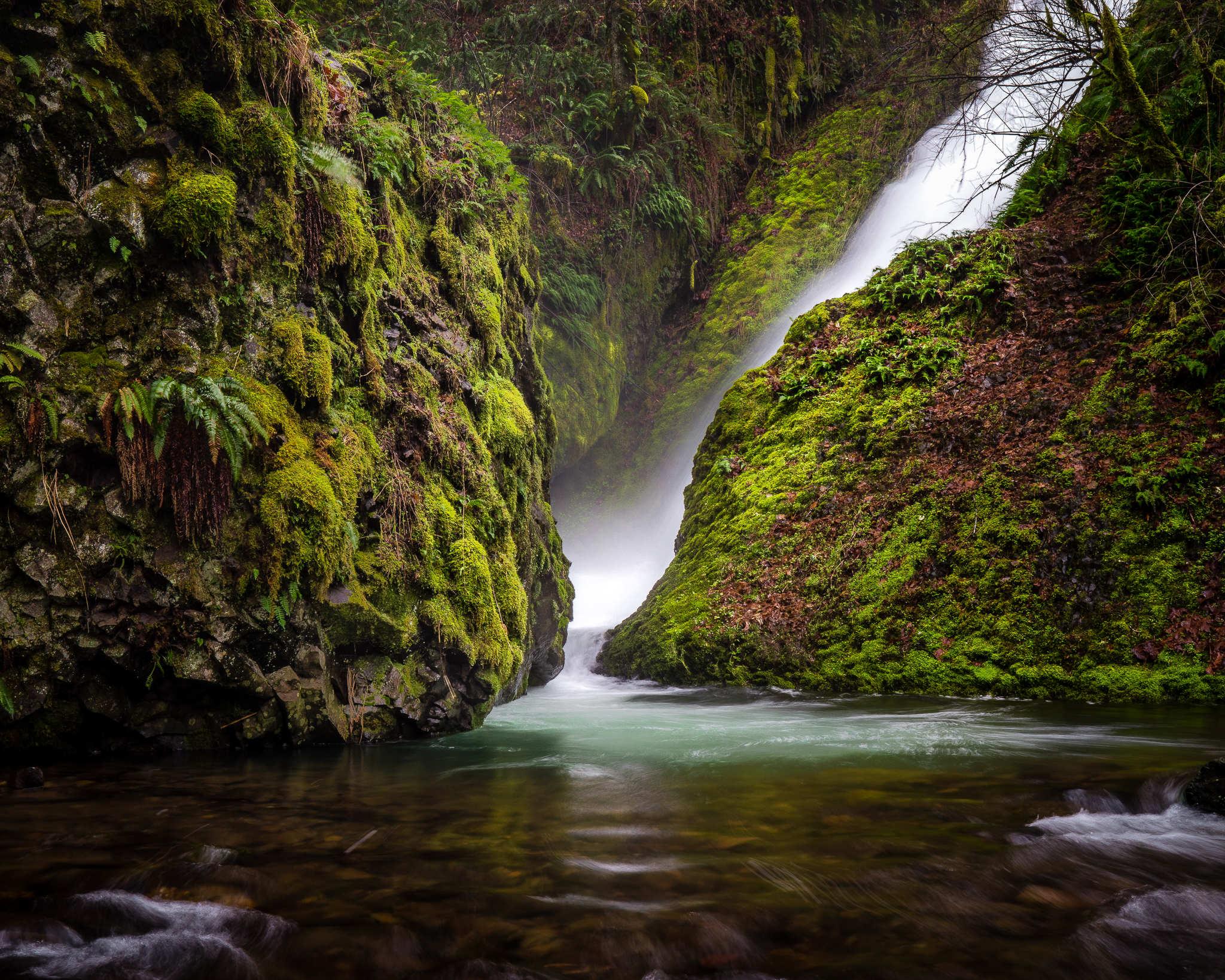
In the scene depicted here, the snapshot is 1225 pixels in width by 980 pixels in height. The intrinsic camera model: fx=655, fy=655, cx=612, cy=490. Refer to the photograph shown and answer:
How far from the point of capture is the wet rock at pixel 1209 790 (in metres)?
3.07

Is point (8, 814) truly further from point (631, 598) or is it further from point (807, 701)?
point (631, 598)

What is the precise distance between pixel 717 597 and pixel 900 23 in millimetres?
21227

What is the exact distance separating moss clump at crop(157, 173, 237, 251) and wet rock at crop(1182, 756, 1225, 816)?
6826 millimetres

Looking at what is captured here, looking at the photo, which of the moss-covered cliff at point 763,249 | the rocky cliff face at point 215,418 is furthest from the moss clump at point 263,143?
the moss-covered cliff at point 763,249

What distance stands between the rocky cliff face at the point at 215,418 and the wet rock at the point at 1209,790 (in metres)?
5.03

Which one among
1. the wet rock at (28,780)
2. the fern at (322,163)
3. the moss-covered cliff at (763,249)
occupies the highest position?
the moss-covered cliff at (763,249)

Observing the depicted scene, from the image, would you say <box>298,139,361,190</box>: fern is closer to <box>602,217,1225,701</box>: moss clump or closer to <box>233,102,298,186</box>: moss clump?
<box>233,102,298,186</box>: moss clump

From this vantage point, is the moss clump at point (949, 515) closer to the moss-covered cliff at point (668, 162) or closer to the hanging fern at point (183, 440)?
the hanging fern at point (183, 440)

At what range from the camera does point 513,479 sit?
27.1ft

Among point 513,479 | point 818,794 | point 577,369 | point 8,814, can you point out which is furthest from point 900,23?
point 8,814

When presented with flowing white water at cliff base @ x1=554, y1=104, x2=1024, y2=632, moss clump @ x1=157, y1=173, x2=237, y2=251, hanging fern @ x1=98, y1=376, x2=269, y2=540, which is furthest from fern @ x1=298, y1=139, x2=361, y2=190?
flowing white water at cliff base @ x1=554, y1=104, x2=1024, y2=632

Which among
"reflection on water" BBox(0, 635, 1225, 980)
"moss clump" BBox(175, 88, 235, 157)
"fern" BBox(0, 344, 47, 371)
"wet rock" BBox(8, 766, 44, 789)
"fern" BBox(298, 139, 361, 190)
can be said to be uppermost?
"fern" BBox(298, 139, 361, 190)

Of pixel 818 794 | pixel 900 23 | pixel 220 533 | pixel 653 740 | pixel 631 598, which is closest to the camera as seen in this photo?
pixel 818 794

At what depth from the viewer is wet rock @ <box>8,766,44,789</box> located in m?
3.62
